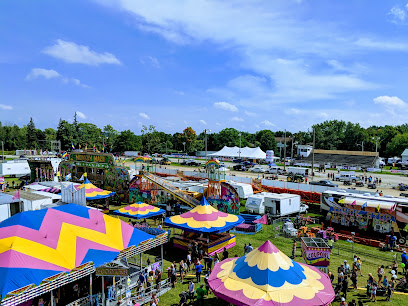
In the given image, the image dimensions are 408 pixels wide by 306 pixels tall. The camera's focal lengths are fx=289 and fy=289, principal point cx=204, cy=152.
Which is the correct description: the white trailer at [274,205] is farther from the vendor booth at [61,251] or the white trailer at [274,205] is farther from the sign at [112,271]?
the sign at [112,271]

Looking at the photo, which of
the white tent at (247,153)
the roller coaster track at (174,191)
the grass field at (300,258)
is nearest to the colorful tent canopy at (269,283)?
the grass field at (300,258)

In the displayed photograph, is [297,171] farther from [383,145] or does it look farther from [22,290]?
[383,145]

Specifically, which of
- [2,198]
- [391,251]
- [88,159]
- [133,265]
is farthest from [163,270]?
[88,159]

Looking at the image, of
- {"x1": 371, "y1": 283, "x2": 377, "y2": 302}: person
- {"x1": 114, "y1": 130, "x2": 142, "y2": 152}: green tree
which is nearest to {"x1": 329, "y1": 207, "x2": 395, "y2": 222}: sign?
{"x1": 371, "y1": 283, "x2": 377, "y2": 302}: person

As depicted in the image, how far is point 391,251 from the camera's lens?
1897cm

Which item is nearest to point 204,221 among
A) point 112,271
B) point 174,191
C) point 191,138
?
point 112,271

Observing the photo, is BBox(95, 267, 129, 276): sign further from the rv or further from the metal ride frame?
the rv

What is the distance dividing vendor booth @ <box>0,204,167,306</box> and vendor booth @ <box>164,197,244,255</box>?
99.9 inches

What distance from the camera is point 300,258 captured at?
17.6 metres

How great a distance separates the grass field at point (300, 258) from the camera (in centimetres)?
1286

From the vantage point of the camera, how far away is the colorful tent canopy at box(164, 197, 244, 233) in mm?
16969

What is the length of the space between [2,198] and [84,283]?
33.7 ft

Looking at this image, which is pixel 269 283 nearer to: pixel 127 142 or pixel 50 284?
pixel 50 284

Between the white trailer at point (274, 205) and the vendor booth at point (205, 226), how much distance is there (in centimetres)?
735
